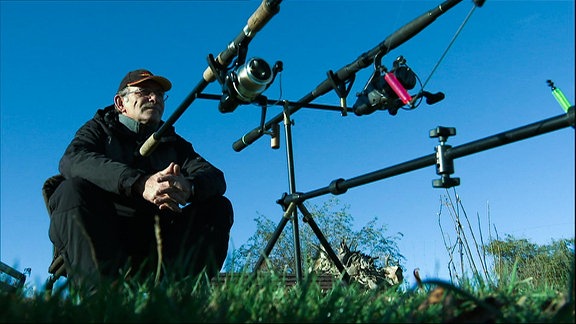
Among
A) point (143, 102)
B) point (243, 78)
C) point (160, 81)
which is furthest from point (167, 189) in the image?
point (160, 81)

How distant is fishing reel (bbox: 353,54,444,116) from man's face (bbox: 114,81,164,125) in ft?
3.90

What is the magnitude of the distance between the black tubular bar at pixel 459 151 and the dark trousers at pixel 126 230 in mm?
395

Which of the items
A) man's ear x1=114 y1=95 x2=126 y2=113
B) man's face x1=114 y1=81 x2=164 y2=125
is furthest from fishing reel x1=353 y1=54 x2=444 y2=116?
man's ear x1=114 y1=95 x2=126 y2=113

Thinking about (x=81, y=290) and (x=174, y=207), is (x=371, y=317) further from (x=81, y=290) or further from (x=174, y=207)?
(x=174, y=207)

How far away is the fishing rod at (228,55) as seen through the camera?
216 centimetres

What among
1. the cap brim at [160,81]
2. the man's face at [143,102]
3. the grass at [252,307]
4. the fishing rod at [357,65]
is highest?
the cap brim at [160,81]

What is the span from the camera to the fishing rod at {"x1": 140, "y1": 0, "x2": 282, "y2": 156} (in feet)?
7.09

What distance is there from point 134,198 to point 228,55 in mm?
769

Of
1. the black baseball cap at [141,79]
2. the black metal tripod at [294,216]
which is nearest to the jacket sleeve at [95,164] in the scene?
the black baseball cap at [141,79]

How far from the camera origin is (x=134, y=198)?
2701 mm

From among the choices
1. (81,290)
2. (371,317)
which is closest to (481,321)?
(371,317)

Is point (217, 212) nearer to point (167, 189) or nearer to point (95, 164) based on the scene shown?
point (167, 189)

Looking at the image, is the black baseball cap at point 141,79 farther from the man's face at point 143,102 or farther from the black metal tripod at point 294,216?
the black metal tripod at point 294,216

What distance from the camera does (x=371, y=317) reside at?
1456 mm
